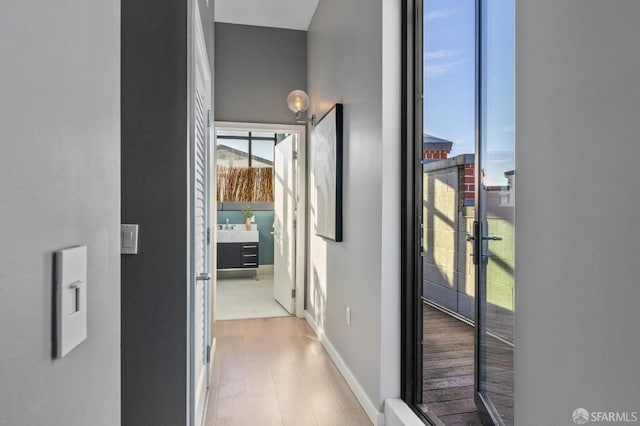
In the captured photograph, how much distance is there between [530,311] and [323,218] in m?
2.40

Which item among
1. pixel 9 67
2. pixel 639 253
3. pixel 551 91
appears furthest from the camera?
pixel 551 91

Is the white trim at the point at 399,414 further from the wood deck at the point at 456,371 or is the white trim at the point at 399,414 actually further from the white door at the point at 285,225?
the white door at the point at 285,225


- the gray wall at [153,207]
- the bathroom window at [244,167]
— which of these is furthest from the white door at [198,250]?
the bathroom window at [244,167]

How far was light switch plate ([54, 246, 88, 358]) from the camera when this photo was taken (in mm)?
425

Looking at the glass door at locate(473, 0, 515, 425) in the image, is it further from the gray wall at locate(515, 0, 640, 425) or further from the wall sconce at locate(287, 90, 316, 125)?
the wall sconce at locate(287, 90, 316, 125)

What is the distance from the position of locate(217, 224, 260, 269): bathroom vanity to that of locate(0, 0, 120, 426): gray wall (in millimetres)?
5947

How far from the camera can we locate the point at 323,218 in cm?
341

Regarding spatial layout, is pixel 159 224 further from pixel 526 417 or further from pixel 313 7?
pixel 313 7

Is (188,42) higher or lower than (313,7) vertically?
lower

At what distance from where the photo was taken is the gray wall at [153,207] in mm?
1436

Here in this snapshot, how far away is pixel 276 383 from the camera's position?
268cm

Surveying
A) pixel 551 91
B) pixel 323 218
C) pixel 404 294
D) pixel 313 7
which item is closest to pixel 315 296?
pixel 323 218

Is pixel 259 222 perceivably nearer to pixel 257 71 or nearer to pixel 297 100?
pixel 257 71

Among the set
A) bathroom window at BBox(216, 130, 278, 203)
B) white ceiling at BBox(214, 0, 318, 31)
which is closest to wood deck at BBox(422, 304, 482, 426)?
white ceiling at BBox(214, 0, 318, 31)
